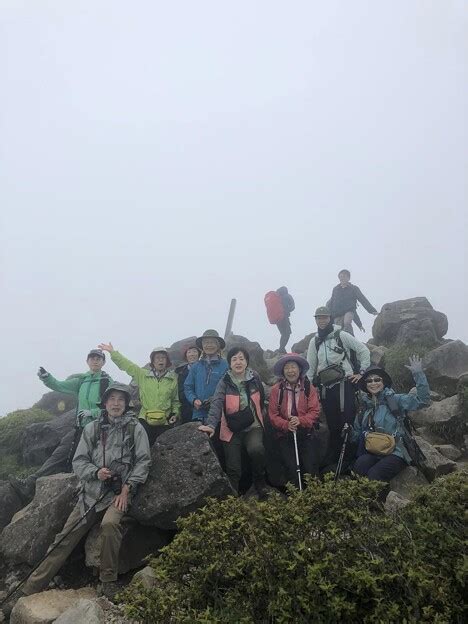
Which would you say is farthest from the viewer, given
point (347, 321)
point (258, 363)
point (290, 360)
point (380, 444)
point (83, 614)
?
point (258, 363)

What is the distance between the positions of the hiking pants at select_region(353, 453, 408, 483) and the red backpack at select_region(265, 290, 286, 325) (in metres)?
11.2

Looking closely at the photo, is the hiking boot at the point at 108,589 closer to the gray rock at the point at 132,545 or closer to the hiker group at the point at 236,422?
the hiker group at the point at 236,422

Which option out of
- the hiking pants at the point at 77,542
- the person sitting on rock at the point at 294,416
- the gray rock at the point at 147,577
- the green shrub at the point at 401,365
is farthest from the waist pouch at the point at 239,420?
the green shrub at the point at 401,365

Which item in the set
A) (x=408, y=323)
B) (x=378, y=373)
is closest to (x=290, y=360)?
(x=378, y=373)

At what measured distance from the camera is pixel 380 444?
7859mm

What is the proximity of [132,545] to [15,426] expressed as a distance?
28.7 feet

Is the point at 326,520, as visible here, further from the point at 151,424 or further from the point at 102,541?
the point at 151,424

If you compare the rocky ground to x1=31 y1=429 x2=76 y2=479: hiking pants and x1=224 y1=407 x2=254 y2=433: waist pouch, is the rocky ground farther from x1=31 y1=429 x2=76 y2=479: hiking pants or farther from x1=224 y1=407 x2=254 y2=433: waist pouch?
x1=31 y1=429 x2=76 y2=479: hiking pants

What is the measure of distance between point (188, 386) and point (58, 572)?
169 inches

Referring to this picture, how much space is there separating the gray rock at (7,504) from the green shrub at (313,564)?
6.65 metres

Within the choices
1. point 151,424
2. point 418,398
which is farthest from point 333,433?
point 151,424

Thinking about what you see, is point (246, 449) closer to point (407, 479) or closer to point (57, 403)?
point (407, 479)

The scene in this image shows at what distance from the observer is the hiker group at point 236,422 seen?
23.8 feet

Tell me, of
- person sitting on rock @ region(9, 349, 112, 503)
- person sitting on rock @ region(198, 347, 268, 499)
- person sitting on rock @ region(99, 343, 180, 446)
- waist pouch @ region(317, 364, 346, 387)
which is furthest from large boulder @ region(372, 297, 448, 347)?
person sitting on rock @ region(9, 349, 112, 503)
